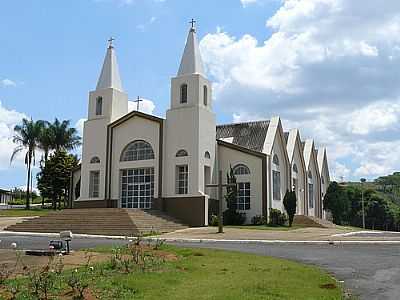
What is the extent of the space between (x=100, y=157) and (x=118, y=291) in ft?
110

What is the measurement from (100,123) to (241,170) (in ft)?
39.9

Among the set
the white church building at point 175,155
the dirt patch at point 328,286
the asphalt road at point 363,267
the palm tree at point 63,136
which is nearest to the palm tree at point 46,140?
the palm tree at point 63,136

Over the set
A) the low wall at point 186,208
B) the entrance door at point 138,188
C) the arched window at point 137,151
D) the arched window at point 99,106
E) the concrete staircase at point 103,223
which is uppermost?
the arched window at point 99,106

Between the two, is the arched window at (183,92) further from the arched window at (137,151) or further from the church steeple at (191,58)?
the arched window at (137,151)

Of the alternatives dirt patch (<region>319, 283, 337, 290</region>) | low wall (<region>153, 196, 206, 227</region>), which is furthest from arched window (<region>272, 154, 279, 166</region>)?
dirt patch (<region>319, 283, 337, 290</region>)

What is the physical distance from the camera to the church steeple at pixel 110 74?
43188mm

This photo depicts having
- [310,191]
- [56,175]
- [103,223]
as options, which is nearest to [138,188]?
[103,223]

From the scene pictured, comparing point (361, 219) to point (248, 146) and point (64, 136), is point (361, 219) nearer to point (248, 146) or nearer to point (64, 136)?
point (248, 146)

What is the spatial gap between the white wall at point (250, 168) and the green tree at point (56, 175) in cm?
2519

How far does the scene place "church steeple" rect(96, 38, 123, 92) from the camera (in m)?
43.2

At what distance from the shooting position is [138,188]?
39.8 meters

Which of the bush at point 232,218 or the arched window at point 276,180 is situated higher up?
the arched window at point 276,180

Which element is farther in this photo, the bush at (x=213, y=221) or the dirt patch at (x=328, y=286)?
the bush at (x=213, y=221)

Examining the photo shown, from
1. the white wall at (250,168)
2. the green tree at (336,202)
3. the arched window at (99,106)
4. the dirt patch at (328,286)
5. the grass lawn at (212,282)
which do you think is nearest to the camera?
the grass lawn at (212,282)
